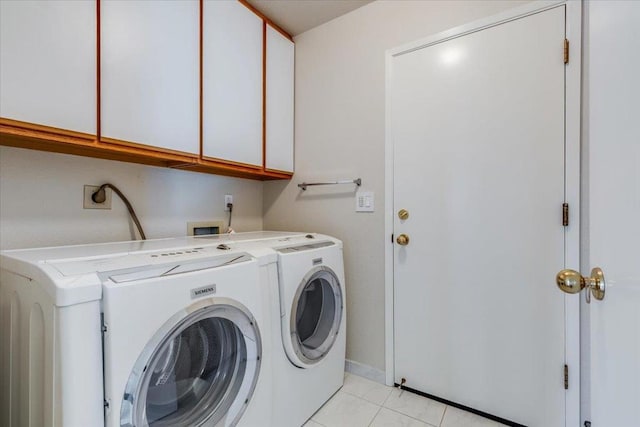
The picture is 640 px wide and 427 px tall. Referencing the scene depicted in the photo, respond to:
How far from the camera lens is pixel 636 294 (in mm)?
475

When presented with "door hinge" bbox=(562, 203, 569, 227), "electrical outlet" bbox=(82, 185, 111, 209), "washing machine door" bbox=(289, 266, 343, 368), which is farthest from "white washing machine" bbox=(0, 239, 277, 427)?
"door hinge" bbox=(562, 203, 569, 227)

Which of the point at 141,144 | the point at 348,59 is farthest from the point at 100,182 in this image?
the point at 348,59

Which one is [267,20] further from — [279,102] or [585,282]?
[585,282]

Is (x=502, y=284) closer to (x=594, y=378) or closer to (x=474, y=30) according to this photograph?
(x=594, y=378)

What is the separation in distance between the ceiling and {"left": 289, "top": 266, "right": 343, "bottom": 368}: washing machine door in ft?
5.46

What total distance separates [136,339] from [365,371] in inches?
59.9

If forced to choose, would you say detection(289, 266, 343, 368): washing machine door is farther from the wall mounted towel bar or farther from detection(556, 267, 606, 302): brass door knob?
detection(556, 267, 606, 302): brass door knob

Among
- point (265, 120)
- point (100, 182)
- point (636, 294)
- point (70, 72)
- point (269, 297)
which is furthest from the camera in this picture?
point (265, 120)

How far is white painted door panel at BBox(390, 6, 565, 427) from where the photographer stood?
1340mm

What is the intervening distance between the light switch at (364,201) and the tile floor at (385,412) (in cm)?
110

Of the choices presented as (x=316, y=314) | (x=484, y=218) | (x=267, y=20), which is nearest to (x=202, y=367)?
(x=316, y=314)

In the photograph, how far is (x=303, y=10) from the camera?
1893 millimetres

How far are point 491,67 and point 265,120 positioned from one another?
4.39 ft

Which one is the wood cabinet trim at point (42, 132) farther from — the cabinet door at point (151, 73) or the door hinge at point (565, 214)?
the door hinge at point (565, 214)
